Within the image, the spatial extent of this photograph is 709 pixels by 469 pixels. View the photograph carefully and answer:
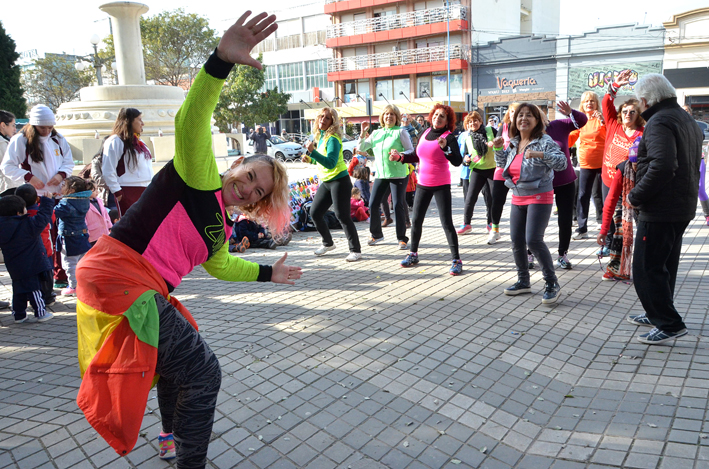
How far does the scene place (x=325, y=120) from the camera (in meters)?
6.90

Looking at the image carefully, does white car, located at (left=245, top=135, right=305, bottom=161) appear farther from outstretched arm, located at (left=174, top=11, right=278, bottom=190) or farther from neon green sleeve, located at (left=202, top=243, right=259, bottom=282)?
outstretched arm, located at (left=174, top=11, right=278, bottom=190)

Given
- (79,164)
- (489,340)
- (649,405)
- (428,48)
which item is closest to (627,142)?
(489,340)

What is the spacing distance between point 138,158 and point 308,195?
415 centimetres

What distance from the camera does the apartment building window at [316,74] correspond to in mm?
49844

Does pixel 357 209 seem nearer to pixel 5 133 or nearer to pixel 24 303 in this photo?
pixel 5 133

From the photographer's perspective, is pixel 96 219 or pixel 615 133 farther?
pixel 96 219

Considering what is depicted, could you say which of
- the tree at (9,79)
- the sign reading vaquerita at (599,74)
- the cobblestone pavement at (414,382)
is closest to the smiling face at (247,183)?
the cobblestone pavement at (414,382)

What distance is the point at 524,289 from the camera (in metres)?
5.37

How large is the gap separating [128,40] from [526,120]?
1122 centimetres

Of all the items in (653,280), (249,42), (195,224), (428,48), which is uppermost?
(428,48)

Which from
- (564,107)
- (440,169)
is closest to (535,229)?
(440,169)

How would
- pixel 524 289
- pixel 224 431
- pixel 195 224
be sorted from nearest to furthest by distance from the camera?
pixel 195 224 → pixel 224 431 → pixel 524 289

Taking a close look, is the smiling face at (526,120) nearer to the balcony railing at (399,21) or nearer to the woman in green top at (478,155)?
the woman in green top at (478,155)

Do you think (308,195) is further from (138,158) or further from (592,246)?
(592,246)
